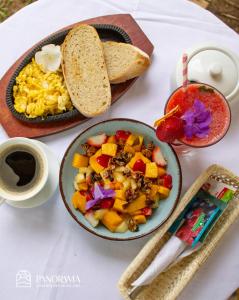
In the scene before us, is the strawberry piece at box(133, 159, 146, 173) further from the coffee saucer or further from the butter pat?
the butter pat

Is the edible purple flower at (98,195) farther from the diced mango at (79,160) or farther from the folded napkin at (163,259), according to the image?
the folded napkin at (163,259)

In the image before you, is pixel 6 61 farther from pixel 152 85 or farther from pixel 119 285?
pixel 119 285

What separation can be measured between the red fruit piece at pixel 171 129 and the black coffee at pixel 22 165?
33cm

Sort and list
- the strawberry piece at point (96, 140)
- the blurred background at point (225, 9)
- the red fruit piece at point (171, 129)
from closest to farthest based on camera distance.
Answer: the red fruit piece at point (171, 129)
the strawberry piece at point (96, 140)
the blurred background at point (225, 9)

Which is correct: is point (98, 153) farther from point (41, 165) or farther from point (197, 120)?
point (197, 120)

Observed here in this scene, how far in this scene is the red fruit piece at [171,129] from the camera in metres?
1.04

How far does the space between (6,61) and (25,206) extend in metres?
0.40

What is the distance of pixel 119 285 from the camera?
3.48 feet

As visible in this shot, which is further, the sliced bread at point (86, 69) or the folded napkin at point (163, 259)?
the sliced bread at point (86, 69)

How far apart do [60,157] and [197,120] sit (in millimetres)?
376

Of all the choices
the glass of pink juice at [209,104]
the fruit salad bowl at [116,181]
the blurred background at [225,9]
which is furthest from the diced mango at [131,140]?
the blurred background at [225,9]

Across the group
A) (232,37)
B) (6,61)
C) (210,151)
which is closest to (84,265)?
(210,151)

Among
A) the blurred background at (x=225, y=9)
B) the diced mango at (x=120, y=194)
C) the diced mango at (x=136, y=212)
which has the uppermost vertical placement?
the blurred background at (x=225, y=9)

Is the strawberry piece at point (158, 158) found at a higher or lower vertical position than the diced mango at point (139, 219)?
higher
